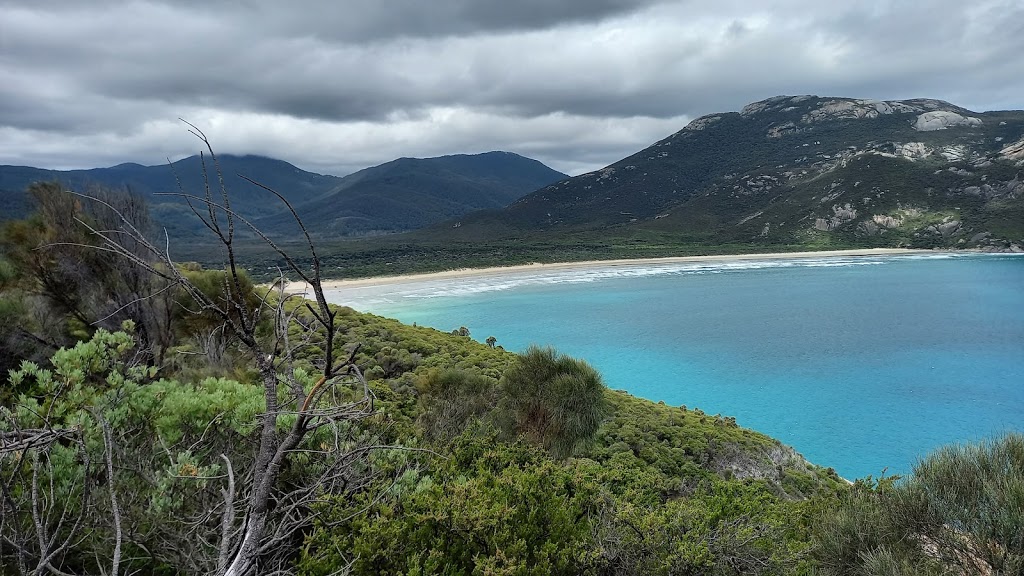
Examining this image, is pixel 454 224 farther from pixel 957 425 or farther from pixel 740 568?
pixel 740 568

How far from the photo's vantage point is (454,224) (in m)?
162

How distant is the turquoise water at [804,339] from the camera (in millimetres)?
20078

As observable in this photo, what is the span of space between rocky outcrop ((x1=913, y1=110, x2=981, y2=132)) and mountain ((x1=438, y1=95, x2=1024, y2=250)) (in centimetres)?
28

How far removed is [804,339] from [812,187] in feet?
331

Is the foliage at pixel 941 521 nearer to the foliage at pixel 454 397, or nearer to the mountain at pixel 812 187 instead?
the foliage at pixel 454 397

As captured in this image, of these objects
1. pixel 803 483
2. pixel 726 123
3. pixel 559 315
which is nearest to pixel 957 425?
pixel 803 483

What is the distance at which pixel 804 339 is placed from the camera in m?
33.6

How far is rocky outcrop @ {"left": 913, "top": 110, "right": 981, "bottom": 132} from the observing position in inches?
5438

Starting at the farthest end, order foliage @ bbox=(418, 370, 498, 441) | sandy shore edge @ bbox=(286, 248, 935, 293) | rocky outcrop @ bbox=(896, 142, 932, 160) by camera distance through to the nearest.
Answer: rocky outcrop @ bbox=(896, 142, 932, 160), sandy shore edge @ bbox=(286, 248, 935, 293), foliage @ bbox=(418, 370, 498, 441)

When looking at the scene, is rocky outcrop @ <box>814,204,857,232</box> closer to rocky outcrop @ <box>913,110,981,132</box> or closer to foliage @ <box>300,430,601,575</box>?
rocky outcrop @ <box>913,110,981,132</box>

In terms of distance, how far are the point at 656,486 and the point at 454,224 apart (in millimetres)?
156364

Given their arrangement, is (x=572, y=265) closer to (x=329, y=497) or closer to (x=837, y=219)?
(x=837, y=219)

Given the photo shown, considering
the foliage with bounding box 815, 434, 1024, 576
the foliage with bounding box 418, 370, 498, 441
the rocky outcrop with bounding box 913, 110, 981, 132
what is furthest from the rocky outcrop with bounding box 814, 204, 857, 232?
the foliage with bounding box 815, 434, 1024, 576

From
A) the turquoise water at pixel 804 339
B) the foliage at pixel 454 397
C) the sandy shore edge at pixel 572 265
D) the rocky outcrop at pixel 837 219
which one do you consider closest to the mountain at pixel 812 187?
the rocky outcrop at pixel 837 219
